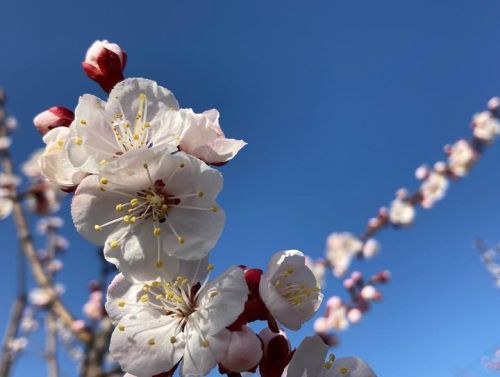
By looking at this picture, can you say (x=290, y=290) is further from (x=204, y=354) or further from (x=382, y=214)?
(x=382, y=214)

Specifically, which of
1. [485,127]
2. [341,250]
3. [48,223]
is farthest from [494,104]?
[48,223]

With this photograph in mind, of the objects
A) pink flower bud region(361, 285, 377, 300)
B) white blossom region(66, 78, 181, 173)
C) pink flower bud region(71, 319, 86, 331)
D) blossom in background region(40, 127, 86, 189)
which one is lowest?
blossom in background region(40, 127, 86, 189)

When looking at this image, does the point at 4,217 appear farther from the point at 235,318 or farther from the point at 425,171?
the point at 425,171

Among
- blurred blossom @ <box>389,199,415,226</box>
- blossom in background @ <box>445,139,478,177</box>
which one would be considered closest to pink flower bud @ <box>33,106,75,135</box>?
blurred blossom @ <box>389,199,415,226</box>

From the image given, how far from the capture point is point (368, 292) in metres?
7.19

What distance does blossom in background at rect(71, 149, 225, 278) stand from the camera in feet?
3.21

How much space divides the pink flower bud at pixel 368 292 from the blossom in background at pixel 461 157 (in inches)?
137

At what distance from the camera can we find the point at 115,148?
1.08 meters

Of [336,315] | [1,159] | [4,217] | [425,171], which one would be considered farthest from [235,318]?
[425,171]

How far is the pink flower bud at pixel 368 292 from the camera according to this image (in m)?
7.17

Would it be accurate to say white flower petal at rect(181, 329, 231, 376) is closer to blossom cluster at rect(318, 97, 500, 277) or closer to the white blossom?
the white blossom

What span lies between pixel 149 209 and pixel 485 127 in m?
9.14

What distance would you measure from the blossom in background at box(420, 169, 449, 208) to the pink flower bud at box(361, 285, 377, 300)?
3069 mm

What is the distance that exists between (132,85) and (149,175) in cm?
25
